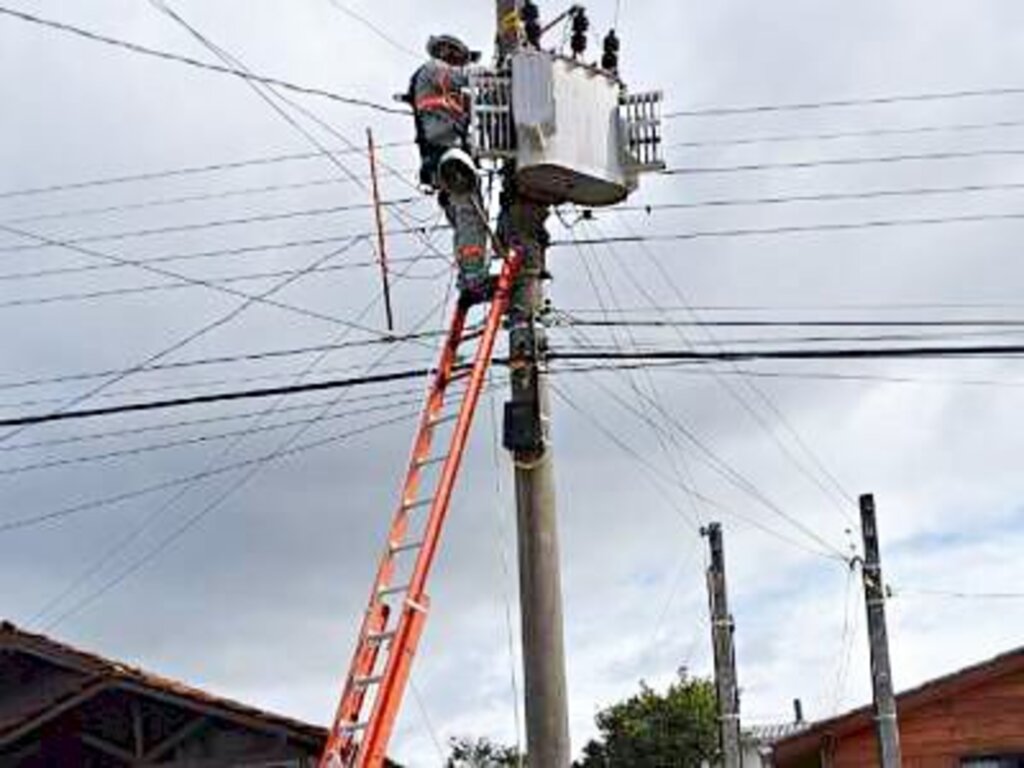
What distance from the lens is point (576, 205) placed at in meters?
12.6

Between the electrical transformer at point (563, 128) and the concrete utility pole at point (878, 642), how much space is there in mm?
8164

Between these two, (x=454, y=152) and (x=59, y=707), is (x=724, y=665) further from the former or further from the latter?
(x=454, y=152)

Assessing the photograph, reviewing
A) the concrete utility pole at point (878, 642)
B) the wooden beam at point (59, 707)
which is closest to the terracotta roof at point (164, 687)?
the wooden beam at point (59, 707)

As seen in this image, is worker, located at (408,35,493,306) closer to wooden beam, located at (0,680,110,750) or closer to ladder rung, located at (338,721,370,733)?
ladder rung, located at (338,721,370,733)

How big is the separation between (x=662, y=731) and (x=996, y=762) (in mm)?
40276

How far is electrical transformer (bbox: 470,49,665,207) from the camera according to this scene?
39.2 feet

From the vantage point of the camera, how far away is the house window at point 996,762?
21.3 metres

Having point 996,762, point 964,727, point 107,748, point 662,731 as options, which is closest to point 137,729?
point 107,748

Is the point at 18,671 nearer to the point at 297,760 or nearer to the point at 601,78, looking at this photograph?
the point at 297,760

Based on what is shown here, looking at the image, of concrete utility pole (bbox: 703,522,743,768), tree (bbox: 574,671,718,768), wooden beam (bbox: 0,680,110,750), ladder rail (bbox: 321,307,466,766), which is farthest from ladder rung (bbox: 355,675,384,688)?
tree (bbox: 574,671,718,768)

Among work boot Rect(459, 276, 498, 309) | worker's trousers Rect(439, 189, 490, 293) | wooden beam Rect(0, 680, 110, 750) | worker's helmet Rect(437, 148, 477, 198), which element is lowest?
wooden beam Rect(0, 680, 110, 750)

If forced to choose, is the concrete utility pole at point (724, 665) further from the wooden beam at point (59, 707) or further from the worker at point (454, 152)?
the worker at point (454, 152)

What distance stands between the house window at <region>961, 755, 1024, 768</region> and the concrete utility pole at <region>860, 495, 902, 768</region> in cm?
289

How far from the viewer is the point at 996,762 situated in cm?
2134
